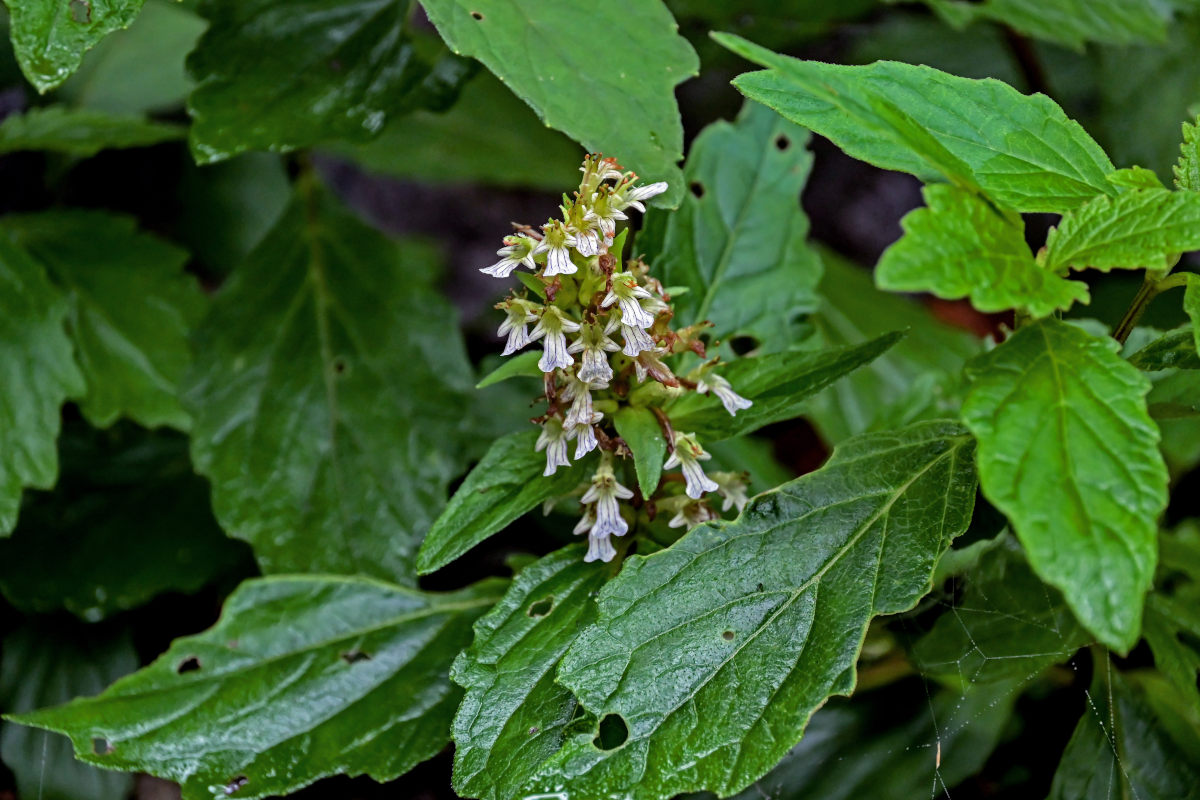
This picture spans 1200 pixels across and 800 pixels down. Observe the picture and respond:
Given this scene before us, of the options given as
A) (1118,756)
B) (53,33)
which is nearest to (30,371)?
(53,33)

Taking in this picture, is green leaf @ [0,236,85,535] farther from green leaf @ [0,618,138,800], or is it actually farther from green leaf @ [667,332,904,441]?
green leaf @ [667,332,904,441]

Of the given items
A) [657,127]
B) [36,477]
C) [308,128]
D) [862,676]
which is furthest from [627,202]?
[36,477]

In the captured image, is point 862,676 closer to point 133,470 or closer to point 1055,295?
point 1055,295

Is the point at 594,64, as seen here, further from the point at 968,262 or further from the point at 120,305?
the point at 120,305

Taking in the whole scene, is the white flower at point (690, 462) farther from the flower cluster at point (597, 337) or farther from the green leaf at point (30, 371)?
the green leaf at point (30, 371)

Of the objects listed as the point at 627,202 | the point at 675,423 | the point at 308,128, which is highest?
the point at 627,202

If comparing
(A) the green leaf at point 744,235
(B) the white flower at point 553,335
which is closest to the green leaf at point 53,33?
(B) the white flower at point 553,335
